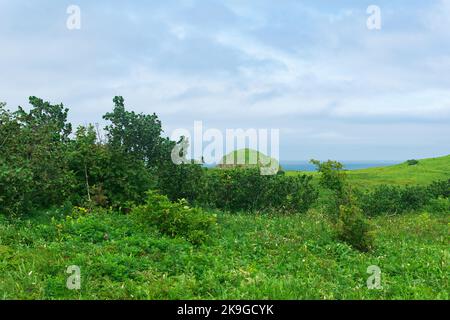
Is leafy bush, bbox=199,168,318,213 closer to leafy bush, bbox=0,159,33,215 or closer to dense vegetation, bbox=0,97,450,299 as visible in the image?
dense vegetation, bbox=0,97,450,299

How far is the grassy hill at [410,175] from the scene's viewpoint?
135 ft

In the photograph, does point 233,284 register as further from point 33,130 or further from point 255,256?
point 33,130

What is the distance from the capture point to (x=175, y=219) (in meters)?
12.1

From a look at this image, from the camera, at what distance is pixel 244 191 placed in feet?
69.6

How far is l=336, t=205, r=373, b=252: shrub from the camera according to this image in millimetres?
12469

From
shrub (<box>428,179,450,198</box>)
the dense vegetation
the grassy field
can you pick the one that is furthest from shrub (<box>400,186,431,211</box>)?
the grassy field

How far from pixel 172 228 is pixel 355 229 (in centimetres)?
519

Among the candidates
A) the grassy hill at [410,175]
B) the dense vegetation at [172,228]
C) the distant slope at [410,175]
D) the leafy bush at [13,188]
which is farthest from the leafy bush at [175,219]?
the distant slope at [410,175]

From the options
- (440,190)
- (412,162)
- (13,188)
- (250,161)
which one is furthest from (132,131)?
(412,162)

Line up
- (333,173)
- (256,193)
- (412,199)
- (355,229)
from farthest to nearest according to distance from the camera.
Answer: (412,199), (256,193), (333,173), (355,229)

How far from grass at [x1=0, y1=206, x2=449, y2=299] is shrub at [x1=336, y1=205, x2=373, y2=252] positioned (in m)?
0.43

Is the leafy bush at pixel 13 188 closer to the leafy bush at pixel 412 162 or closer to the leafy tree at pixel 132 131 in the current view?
the leafy tree at pixel 132 131

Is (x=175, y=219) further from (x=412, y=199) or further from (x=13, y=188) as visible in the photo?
(x=412, y=199)
